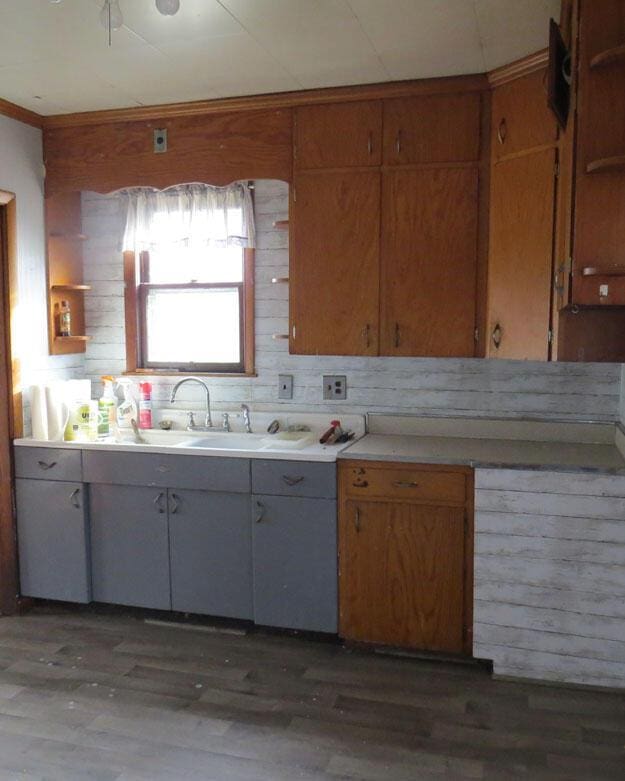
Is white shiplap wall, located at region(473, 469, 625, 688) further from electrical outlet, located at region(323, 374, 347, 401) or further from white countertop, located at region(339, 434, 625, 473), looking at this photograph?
electrical outlet, located at region(323, 374, 347, 401)

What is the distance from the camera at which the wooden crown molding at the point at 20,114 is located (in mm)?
3281

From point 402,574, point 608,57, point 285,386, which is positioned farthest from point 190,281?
point 608,57

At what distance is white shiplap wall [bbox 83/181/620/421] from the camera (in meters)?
3.19

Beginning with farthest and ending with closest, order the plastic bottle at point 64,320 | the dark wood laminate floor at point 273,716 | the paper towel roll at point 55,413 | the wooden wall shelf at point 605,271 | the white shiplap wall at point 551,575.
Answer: the plastic bottle at point 64,320 < the paper towel roll at point 55,413 < the white shiplap wall at point 551,575 < the dark wood laminate floor at point 273,716 < the wooden wall shelf at point 605,271

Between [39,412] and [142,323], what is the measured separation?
0.71 m

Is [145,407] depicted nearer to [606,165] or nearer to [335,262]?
[335,262]

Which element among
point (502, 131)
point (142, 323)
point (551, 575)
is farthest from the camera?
point (142, 323)

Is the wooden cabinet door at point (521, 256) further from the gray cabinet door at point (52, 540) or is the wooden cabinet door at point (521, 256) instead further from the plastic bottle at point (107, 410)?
the gray cabinet door at point (52, 540)

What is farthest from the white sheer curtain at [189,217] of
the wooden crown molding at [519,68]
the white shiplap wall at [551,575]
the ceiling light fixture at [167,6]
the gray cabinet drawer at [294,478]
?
the white shiplap wall at [551,575]

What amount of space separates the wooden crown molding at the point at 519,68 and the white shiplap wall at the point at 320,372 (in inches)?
42.8

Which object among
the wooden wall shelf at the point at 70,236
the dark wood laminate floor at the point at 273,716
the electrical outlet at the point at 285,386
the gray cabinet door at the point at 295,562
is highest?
the wooden wall shelf at the point at 70,236

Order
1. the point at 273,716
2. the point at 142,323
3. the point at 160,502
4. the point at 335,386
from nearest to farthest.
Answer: the point at 273,716 → the point at 160,502 → the point at 335,386 → the point at 142,323

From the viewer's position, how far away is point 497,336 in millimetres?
2934

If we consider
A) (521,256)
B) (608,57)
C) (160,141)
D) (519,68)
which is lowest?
(521,256)
